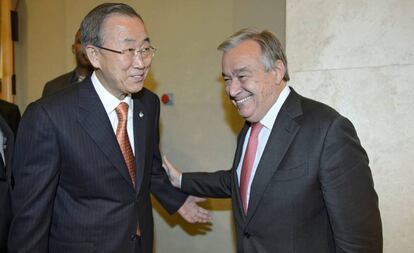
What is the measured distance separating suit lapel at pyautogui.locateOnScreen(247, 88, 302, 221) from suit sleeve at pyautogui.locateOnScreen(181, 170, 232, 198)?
49 cm

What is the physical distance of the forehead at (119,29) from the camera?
1.56 metres

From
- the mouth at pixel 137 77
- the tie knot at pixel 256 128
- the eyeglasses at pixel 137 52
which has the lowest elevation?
the tie knot at pixel 256 128

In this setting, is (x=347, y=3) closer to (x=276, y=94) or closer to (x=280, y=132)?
(x=276, y=94)

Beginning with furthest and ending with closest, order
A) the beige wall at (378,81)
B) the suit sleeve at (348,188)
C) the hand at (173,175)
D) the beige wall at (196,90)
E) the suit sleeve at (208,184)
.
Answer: the beige wall at (196,90) < the hand at (173,175) < the suit sleeve at (208,184) < the beige wall at (378,81) < the suit sleeve at (348,188)

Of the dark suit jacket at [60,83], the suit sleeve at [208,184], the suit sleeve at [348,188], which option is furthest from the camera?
the dark suit jacket at [60,83]

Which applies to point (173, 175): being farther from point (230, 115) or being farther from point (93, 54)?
point (93, 54)

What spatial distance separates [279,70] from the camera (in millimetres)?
1576

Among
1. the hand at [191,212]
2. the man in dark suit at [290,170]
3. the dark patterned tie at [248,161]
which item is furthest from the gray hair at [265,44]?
the hand at [191,212]

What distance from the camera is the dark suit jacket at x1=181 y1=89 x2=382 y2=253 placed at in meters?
1.38

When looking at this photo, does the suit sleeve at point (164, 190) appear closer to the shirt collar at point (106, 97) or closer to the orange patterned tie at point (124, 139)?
the orange patterned tie at point (124, 139)

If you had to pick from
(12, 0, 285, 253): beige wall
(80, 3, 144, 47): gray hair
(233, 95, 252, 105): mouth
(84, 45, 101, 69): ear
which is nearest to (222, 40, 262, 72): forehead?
(233, 95, 252, 105): mouth

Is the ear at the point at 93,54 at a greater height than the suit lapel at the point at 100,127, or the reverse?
the ear at the point at 93,54

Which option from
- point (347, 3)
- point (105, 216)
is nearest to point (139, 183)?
point (105, 216)

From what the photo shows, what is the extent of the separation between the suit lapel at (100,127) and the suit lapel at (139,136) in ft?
0.26
